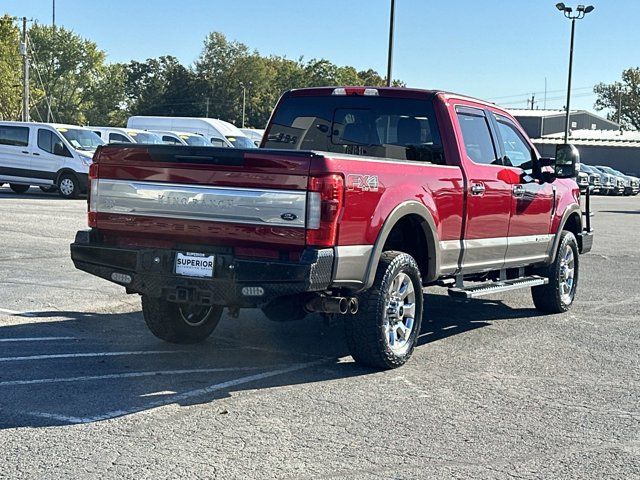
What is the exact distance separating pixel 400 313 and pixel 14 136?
2087 cm

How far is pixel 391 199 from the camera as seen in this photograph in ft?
23.2

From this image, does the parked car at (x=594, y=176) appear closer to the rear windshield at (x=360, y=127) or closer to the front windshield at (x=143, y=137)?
the front windshield at (x=143, y=137)

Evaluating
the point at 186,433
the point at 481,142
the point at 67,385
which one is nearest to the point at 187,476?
the point at 186,433

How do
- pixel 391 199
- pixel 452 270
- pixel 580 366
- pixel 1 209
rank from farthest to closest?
pixel 1 209 < pixel 452 270 < pixel 580 366 < pixel 391 199

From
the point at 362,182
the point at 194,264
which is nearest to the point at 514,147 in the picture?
the point at 362,182

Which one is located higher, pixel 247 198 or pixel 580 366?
pixel 247 198

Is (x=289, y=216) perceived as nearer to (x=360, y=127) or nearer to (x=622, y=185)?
(x=360, y=127)

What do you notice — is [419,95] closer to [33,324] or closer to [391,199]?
[391,199]

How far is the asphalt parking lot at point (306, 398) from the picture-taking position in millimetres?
5051

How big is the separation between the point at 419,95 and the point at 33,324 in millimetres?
3877

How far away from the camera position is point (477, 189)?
8.38 metres

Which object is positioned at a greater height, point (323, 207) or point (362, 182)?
point (362, 182)

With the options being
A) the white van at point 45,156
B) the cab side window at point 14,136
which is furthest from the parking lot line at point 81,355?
the cab side window at point 14,136

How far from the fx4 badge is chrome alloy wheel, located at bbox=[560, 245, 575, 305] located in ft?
13.6
